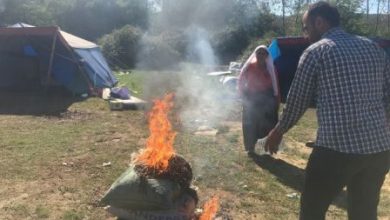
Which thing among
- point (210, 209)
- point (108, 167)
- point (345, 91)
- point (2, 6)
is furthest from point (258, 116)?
point (2, 6)

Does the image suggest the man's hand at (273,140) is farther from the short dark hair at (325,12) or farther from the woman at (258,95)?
the woman at (258,95)

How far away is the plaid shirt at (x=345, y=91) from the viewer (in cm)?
295

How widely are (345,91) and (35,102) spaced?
34.9 ft

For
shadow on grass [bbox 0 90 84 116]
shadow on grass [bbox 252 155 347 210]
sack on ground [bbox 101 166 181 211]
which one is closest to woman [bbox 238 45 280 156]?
shadow on grass [bbox 252 155 347 210]

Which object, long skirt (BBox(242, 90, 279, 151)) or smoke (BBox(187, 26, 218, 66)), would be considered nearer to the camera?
long skirt (BBox(242, 90, 279, 151))

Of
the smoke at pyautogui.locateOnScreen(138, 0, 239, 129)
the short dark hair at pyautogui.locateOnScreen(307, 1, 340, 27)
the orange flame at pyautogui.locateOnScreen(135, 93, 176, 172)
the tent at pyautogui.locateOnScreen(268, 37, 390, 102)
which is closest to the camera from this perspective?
the short dark hair at pyautogui.locateOnScreen(307, 1, 340, 27)

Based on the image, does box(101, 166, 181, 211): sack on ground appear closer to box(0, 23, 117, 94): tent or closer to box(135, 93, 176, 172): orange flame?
box(135, 93, 176, 172): orange flame

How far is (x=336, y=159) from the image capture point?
3.00 m

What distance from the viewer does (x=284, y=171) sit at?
265 inches

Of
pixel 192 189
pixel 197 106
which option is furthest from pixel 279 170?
pixel 197 106

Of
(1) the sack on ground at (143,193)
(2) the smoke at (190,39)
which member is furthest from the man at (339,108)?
(2) the smoke at (190,39)

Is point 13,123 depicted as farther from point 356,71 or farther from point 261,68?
point 356,71

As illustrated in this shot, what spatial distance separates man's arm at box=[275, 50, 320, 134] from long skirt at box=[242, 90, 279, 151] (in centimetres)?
412

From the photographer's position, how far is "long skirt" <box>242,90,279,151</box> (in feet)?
23.9
